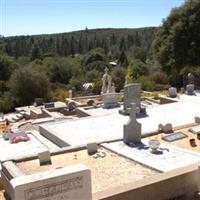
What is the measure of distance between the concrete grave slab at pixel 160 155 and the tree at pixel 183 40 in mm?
21093

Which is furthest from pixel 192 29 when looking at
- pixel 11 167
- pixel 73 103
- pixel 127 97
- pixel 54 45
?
pixel 54 45

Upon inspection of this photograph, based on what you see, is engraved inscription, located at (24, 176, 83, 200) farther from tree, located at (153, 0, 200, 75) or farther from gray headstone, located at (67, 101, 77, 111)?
tree, located at (153, 0, 200, 75)

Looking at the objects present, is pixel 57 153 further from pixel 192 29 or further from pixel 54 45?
pixel 54 45

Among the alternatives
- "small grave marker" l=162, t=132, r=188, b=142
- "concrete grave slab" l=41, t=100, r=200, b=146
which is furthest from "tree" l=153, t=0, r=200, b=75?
"small grave marker" l=162, t=132, r=188, b=142

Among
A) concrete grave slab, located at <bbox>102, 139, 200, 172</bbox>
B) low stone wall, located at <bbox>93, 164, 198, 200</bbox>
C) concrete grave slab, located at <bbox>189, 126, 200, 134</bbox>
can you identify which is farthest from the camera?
concrete grave slab, located at <bbox>189, 126, 200, 134</bbox>

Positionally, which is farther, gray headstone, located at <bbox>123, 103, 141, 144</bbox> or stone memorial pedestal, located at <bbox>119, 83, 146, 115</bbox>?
stone memorial pedestal, located at <bbox>119, 83, 146, 115</bbox>

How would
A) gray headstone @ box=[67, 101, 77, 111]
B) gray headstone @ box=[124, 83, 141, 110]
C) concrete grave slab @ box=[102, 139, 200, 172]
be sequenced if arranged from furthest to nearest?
gray headstone @ box=[67, 101, 77, 111], gray headstone @ box=[124, 83, 141, 110], concrete grave slab @ box=[102, 139, 200, 172]

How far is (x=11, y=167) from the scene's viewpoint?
1023 centimetres

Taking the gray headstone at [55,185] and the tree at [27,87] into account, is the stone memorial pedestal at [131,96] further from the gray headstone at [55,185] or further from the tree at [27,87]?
the tree at [27,87]

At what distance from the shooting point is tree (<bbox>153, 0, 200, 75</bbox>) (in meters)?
32.3

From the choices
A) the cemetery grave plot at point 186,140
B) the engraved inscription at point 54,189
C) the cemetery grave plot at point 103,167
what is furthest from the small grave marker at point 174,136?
the engraved inscription at point 54,189

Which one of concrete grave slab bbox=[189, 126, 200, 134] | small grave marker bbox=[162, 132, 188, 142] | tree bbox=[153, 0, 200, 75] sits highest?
tree bbox=[153, 0, 200, 75]

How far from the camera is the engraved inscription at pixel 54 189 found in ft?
23.0

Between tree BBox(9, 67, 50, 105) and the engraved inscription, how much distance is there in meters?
30.6
